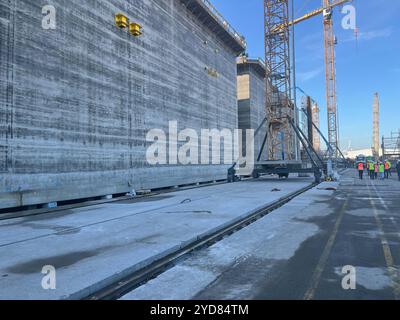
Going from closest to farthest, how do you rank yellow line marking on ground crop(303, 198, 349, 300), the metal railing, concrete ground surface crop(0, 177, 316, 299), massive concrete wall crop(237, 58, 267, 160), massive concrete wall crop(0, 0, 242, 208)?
yellow line marking on ground crop(303, 198, 349, 300) → concrete ground surface crop(0, 177, 316, 299) → massive concrete wall crop(0, 0, 242, 208) → the metal railing → massive concrete wall crop(237, 58, 267, 160)

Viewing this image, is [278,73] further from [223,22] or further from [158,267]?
[158,267]

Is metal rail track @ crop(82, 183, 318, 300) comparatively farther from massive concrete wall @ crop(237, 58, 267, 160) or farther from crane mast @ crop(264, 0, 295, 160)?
massive concrete wall @ crop(237, 58, 267, 160)

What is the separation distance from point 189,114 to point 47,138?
15.4 meters

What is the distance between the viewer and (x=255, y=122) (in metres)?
47.8

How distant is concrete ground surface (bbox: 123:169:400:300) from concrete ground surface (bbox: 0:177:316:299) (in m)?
0.84

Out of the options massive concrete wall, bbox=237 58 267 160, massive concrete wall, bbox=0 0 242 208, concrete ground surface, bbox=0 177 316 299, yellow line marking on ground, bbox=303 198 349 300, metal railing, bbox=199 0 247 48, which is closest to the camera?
yellow line marking on ground, bbox=303 198 349 300

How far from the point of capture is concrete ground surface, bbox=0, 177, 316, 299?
15.7ft

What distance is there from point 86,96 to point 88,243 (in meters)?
11.2

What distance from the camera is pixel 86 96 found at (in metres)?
16.8

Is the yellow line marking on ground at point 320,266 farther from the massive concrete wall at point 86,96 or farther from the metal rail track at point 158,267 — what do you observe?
the massive concrete wall at point 86,96

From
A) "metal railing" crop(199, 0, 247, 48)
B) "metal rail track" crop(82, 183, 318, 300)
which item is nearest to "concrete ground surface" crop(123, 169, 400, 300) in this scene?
"metal rail track" crop(82, 183, 318, 300)

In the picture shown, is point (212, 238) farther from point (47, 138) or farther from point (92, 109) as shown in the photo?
point (92, 109)

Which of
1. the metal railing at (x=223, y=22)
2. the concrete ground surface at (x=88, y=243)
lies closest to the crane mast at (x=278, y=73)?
the metal railing at (x=223, y=22)

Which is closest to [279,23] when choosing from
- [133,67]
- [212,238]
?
[133,67]
